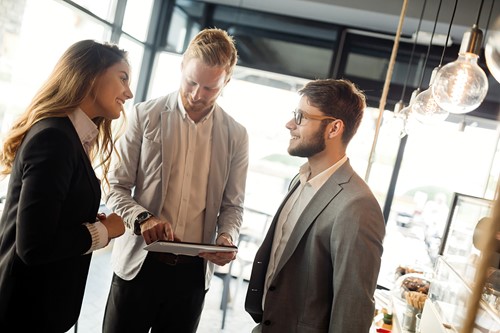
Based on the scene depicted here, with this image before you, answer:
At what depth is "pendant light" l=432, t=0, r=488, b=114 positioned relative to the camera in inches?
58.2

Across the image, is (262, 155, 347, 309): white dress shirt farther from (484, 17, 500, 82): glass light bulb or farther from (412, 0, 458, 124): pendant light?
(412, 0, 458, 124): pendant light

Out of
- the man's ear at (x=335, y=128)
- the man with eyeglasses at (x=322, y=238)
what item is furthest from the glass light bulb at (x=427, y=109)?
the man's ear at (x=335, y=128)

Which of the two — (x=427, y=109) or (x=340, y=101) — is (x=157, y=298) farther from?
(x=427, y=109)

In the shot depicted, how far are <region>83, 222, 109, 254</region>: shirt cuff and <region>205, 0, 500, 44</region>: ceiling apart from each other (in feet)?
11.0

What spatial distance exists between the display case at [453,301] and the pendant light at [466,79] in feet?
1.99

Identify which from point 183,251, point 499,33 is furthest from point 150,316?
point 499,33

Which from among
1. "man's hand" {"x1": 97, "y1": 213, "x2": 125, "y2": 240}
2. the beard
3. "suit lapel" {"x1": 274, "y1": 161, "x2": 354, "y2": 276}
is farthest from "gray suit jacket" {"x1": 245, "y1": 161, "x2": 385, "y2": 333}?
"man's hand" {"x1": 97, "y1": 213, "x2": 125, "y2": 240}

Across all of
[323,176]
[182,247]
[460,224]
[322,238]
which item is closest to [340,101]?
[323,176]

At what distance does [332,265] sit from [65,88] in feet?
3.39

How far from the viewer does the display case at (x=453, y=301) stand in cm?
121

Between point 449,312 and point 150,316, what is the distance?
1142 millimetres

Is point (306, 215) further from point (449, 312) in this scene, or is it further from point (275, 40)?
point (275, 40)

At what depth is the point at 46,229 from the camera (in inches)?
45.4

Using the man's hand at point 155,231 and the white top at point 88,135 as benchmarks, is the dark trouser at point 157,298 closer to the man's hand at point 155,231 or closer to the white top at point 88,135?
the man's hand at point 155,231
